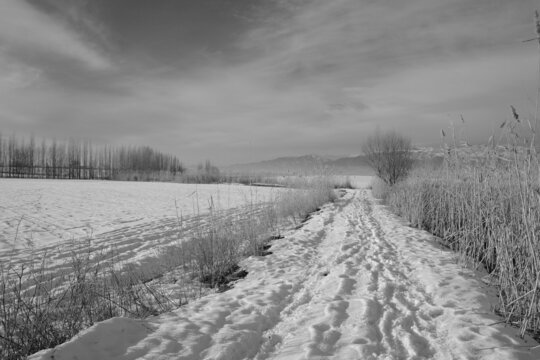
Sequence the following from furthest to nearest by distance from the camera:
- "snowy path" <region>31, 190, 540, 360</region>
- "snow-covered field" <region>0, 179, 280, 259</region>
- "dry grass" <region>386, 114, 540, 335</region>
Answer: "snow-covered field" <region>0, 179, 280, 259</region>, "dry grass" <region>386, 114, 540, 335</region>, "snowy path" <region>31, 190, 540, 360</region>

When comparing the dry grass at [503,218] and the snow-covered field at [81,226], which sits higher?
the dry grass at [503,218]

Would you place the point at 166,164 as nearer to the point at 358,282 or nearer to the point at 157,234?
the point at 157,234

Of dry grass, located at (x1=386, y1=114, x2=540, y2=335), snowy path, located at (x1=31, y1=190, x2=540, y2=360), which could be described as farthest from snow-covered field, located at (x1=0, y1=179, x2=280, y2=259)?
dry grass, located at (x1=386, y1=114, x2=540, y2=335)

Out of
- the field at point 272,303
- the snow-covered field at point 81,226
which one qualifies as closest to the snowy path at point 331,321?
the field at point 272,303

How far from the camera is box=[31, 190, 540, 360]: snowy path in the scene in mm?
2475

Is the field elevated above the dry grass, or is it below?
below

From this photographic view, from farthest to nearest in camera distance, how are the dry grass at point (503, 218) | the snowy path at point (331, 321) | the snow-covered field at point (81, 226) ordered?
the snow-covered field at point (81, 226) → the dry grass at point (503, 218) → the snowy path at point (331, 321)

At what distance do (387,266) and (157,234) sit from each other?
19.0 feet

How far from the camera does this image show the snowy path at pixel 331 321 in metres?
2.47

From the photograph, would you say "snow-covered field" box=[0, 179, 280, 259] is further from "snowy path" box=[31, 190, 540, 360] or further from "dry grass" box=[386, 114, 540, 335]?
"dry grass" box=[386, 114, 540, 335]

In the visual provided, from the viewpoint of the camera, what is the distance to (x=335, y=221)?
9328mm

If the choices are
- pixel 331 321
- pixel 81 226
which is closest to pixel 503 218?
pixel 331 321

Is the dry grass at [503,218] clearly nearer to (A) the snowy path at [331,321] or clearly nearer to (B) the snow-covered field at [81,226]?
(A) the snowy path at [331,321]

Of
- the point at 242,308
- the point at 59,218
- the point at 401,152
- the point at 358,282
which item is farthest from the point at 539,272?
the point at 401,152
